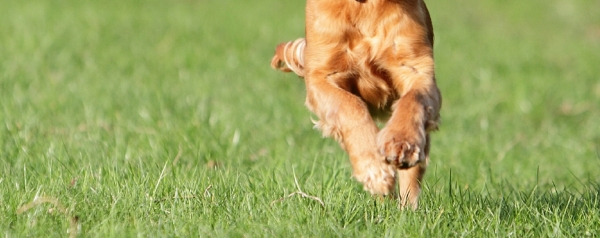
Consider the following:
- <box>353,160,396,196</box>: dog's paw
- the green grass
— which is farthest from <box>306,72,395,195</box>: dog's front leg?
the green grass

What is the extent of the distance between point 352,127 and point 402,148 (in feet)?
1.31

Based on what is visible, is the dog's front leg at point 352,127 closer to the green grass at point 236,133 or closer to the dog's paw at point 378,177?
the dog's paw at point 378,177

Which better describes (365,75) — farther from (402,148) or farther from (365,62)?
(402,148)

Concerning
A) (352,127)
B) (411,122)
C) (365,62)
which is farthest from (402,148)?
(365,62)

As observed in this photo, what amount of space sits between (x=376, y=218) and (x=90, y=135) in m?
→ 2.73

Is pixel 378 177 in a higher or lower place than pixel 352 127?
lower

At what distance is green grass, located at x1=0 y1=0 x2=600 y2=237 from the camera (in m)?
3.69

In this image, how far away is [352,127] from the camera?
3.90m

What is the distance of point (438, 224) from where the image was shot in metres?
3.63

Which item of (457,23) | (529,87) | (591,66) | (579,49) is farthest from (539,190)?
(457,23)

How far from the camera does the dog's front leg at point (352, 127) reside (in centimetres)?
372

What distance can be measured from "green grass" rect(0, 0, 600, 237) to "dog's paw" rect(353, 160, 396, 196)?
114 mm

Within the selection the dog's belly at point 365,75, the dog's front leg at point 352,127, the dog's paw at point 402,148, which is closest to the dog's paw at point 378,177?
the dog's front leg at point 352,127

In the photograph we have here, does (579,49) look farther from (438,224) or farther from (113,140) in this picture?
(438,224)
